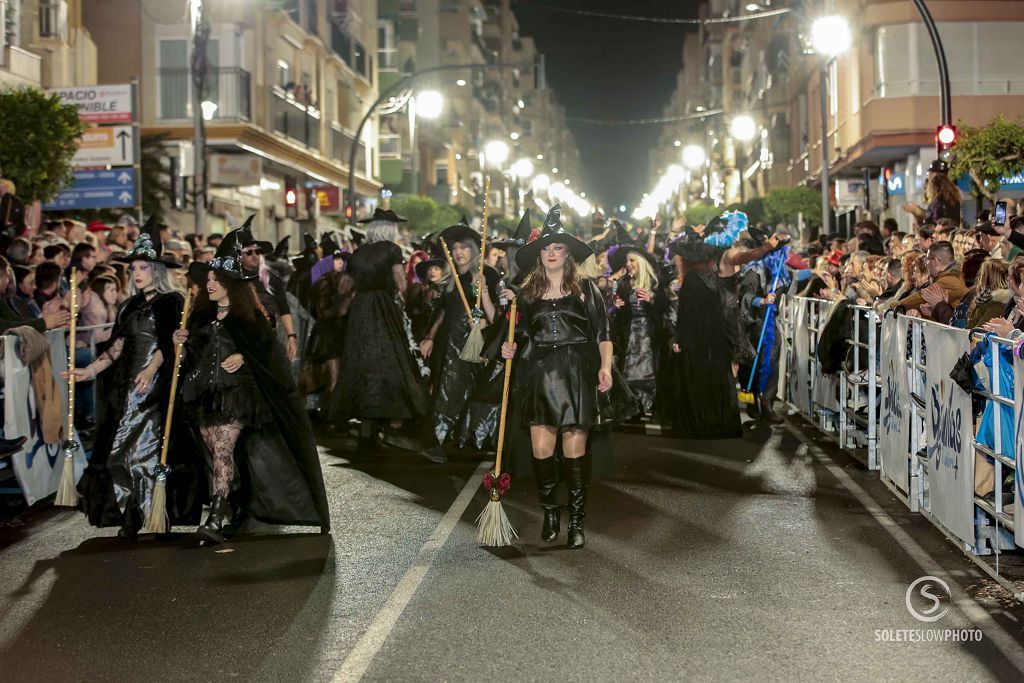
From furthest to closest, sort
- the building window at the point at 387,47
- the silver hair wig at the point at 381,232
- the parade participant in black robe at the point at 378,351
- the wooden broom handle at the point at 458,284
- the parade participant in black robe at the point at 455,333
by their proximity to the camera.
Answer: the building window at the point at 387,47
the silver hair wig at the point at 381,232
the parade participant in black robe at the point at 378,351
the parade participant in black robe at the point at 455,333
the wooden broom handle at the point at 458,284

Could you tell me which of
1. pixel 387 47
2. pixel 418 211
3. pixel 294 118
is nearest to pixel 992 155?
pixel 294 118

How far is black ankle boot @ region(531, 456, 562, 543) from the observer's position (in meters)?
8.33

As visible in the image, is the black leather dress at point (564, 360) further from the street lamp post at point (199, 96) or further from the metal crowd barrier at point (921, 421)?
the street lamp post at point (199, 96)

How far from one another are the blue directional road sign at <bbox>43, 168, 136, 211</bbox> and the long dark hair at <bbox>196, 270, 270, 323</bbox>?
1467cm

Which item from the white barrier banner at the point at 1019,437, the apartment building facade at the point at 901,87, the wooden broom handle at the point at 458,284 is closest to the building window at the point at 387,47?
the apartment building facade at the point at 901,87

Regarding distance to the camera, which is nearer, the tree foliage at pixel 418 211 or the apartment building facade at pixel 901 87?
the apartment building facade at pixel 901 87

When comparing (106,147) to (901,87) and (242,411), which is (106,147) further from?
(901,87)

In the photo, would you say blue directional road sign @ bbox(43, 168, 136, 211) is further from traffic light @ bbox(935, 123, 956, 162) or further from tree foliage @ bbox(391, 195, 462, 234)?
tree foliage @ bbox(391, 195, 462, 234)

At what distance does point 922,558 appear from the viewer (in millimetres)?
7684

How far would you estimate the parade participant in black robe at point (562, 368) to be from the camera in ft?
26.8

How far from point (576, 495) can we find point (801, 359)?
23.9ft

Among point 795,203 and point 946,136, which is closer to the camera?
point 946,136

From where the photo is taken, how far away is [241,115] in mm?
35750

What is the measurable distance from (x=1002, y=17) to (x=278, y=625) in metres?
32.6
